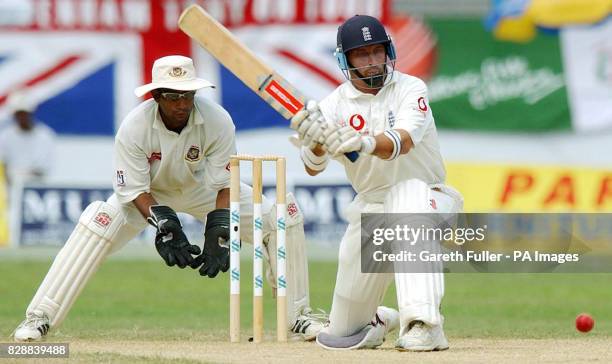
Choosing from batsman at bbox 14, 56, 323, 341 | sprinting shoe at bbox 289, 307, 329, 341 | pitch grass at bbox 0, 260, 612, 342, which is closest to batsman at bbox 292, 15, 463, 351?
sprinting shoe at bbox 289, 307, 329, 341

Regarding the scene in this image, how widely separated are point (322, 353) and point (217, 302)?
4209mm

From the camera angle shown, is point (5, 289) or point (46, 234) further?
point (46, 234)

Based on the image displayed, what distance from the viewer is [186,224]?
45.4 ft

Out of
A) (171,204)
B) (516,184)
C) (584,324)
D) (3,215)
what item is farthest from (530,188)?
(171,204)

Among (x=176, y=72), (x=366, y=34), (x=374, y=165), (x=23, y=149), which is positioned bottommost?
(x=374, y=165)

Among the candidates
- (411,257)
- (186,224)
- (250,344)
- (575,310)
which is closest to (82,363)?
(250,344)

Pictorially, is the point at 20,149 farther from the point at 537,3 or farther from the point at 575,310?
the point at 575,310

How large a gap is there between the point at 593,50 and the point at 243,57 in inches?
360

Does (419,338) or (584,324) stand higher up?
(419,338)

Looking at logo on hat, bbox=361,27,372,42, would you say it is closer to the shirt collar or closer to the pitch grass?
the shirt collar

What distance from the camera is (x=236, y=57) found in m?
6.25

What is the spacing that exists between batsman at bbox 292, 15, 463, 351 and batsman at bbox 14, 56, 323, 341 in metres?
0.69

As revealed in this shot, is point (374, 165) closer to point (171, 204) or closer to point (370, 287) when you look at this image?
point (370, 287)

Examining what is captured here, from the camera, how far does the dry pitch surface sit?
5555 millimetres
